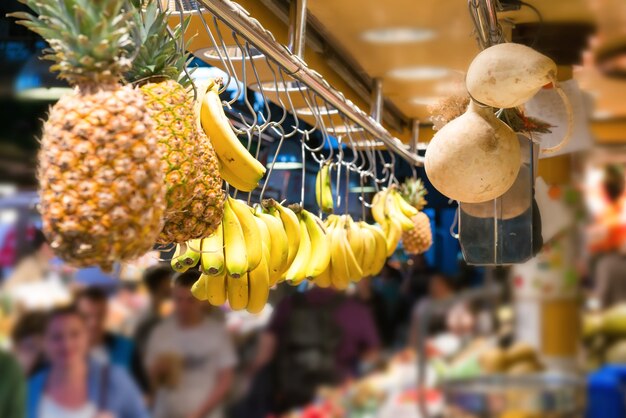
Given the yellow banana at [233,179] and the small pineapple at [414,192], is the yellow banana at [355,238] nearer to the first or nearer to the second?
the small pineapple at [414,192]

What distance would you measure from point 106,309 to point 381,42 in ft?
4.98

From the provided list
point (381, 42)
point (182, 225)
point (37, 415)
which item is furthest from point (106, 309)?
point (381, 42)

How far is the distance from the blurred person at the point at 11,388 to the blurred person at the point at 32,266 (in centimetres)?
23

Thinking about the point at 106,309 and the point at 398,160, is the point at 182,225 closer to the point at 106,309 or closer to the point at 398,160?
the point at 106,309

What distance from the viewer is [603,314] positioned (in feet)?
3.92

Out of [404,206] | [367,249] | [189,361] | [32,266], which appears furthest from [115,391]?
[404,206]

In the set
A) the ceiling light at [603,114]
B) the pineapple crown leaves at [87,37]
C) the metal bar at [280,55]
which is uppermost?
the metal bar at [280,55]

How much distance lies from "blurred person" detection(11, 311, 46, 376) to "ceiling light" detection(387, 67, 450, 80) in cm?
187

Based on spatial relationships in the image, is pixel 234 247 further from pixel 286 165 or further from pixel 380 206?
pixel 380 206

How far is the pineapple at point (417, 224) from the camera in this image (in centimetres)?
350

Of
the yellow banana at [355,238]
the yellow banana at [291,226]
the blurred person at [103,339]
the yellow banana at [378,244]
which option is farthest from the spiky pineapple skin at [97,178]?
the yellow banana at [378,244]

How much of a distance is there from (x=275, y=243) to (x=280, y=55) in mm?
504

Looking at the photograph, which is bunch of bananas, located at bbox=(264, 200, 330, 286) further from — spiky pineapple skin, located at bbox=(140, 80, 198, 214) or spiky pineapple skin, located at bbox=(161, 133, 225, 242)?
spiky pineapple skin, located at bbox=(140, 80, 198, 214)

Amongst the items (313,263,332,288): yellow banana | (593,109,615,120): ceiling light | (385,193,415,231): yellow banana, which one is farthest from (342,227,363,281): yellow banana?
(593,109,615,120): ceiling light
